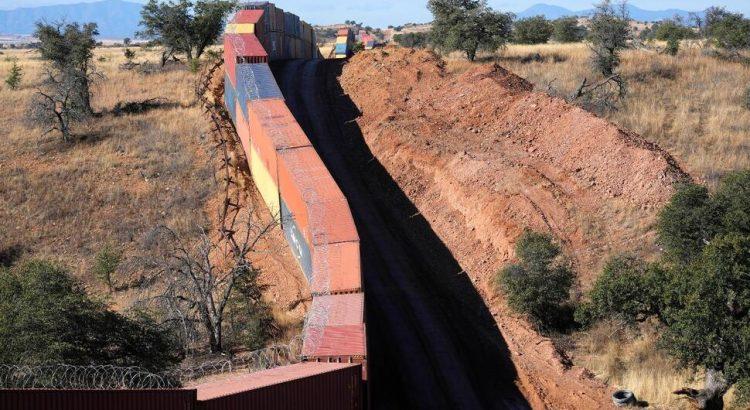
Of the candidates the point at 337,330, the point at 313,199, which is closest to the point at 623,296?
the point at 337,330

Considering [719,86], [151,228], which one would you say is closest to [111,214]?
[151,228]

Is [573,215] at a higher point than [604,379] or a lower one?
higher

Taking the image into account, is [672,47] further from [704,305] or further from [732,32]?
[704,305]

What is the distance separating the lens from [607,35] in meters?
37.0

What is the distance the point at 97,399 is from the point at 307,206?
1095 cm

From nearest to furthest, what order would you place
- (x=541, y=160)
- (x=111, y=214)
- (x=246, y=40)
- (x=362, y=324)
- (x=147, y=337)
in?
(x=362, y=324)
(x=147, y=337)
(x=541, y=160)
(x=111, y=214)
(x=246, y=40)

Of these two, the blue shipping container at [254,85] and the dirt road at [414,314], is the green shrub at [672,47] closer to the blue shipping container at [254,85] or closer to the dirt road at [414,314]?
the dirt road at [414,314]

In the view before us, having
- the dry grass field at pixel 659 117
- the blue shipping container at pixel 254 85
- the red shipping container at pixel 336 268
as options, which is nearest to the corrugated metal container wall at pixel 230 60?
the blue shipping container at pixel 254 85

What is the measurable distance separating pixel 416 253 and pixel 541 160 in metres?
5.80

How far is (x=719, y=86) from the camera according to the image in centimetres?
3459

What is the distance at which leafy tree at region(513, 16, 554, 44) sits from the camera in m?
59.3

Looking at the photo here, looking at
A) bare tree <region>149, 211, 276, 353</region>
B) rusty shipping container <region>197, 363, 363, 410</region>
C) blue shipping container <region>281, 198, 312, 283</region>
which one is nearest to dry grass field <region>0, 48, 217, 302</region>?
bare tree <region>149, 211, 276, 353</region>

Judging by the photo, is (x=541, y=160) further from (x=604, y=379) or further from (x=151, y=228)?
(x=151, y=228)

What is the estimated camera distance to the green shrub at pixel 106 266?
2475 cm
